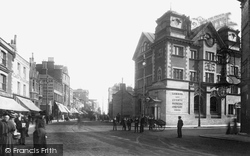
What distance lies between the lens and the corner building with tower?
33.4m

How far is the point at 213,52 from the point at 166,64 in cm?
923

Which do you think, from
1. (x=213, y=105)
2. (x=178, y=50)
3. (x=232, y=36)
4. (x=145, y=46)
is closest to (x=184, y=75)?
(x=178, y=50)

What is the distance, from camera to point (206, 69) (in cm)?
3641

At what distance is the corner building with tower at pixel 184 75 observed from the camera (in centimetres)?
3338

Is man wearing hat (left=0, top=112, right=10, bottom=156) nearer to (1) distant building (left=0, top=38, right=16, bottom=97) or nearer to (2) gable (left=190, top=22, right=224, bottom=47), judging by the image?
(1) distant building (left=0, top=38, right=16, bottom=97)

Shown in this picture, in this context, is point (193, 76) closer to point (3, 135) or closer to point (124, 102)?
point (124, 102)

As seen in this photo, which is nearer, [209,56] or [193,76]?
[193,76]

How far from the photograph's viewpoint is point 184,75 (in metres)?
34.5

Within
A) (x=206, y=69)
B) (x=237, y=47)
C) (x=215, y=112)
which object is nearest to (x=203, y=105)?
(x=215, y=112)

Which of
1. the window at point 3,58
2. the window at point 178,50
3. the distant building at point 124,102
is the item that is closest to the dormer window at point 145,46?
the window at point 178,50

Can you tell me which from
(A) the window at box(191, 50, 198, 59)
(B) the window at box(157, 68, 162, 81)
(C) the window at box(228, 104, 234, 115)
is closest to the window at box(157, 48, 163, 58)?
(B) the window at box(157, 68, 162, 81)

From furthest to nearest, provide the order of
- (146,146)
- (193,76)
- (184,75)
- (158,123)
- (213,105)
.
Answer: (213,105) < (193,76) < (184,75) < (158,123) < (146,146)

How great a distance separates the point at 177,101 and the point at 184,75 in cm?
401

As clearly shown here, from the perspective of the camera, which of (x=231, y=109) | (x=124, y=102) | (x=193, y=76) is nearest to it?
(x=193, y=76)
